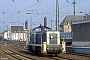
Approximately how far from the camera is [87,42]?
31.7m

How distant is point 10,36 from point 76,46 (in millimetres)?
115544

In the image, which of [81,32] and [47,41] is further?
Answer: [81,32]

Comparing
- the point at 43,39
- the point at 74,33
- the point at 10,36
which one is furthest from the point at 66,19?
the point at 43,39

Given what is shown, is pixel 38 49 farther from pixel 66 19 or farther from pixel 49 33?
pixel 66 19

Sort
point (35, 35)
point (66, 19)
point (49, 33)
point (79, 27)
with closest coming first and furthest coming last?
1. point (49, 33)
2. point (35, 35)
3. point (79, 27)
4. point (66, 19)

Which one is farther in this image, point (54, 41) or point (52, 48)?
point (54, 41)

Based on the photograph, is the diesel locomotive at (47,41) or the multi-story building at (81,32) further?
the multi-story building at (81,32)

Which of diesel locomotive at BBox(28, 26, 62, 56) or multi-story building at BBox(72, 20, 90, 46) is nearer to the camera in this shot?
diesel locomotive at BBox(28, 26, 62, 56)

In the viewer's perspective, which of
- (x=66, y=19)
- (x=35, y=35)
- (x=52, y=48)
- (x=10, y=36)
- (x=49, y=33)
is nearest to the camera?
(x=52, y=48)

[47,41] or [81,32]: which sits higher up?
[81,32]

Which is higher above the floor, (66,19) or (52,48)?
(66,19)

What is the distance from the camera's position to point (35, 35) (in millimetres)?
31344

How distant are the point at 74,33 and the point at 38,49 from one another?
8.32 meters

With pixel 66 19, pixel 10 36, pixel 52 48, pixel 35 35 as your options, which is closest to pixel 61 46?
pixel 52 48
